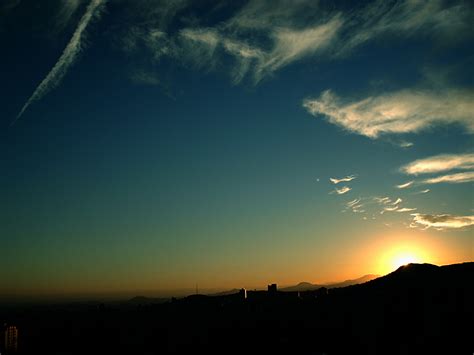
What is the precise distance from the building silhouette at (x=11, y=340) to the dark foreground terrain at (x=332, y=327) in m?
2.90

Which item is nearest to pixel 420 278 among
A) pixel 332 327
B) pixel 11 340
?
pixel 332 327

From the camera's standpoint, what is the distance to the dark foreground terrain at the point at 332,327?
75750 mm

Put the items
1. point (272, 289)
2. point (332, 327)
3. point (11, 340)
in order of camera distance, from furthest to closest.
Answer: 1. point (272, 289)
2. point (11, 340)
3. point (332, 327)

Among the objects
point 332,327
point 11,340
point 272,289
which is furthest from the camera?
point 272,289

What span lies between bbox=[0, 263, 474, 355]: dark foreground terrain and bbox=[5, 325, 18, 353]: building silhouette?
9.52ft

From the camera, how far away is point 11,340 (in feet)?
409

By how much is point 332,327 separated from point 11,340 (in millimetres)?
97118

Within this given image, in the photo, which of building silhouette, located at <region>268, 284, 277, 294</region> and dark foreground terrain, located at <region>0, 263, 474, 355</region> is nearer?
dark foreground terrain, located at <region>0, 263, 474, 355</region>

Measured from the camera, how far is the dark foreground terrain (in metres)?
75.8

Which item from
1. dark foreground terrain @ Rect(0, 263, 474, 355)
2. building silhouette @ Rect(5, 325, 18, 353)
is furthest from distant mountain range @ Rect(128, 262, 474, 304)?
building silhouette @ Rect(5, 325, 18, 353)

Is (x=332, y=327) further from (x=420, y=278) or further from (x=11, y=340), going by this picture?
(x=11, y=340)

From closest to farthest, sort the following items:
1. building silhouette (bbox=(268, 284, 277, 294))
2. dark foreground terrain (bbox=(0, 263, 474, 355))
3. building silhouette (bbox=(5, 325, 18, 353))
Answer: dark foreground terrain (bbox=(0, 263, 474, 355)), building silhouette (bbox=(5, 325, 18, 353)), building silhouette (bbox=(268, 284, 277, 294))

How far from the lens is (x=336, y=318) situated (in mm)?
95875

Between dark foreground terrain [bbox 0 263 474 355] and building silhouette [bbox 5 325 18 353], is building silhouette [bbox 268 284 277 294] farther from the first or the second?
building silhouette [bbox 5 325 18 353]
